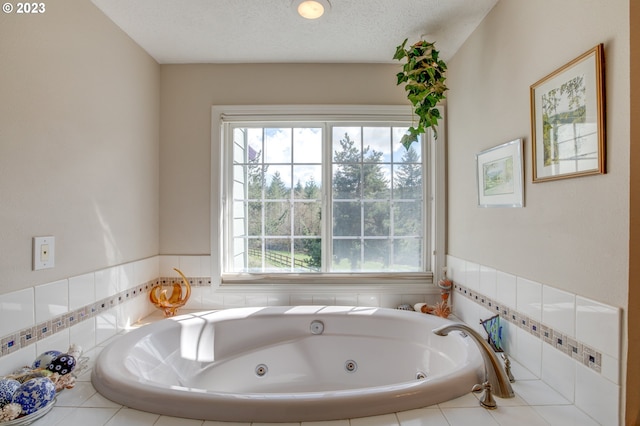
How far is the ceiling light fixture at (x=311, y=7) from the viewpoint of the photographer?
1.55 meters

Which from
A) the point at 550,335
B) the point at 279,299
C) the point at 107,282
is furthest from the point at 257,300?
the point at 550,335

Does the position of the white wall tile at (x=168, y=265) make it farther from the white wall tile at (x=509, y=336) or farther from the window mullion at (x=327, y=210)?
the white wall tile at (x=509, y=336)

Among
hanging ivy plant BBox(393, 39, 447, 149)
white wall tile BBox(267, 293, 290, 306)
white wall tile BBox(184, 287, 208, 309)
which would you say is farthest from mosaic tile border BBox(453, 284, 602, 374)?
white wall tile BBox(184, 287, 208, 309)

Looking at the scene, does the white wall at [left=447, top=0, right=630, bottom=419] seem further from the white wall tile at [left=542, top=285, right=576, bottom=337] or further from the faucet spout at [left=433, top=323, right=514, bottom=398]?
the faucet spout at [left=433, top=323, right=514, bottom=398]

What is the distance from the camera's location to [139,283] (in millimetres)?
1977

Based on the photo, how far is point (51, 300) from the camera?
1.32 meters

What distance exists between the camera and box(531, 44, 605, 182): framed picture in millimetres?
1011

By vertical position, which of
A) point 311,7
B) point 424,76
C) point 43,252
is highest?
point 311,7

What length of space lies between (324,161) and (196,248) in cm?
107

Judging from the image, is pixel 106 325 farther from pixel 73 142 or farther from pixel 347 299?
pixel 347 299

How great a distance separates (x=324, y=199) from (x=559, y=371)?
1.53 metres

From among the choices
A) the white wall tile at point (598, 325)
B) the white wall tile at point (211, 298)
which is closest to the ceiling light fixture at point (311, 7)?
the white wall tile at point (598, 325)

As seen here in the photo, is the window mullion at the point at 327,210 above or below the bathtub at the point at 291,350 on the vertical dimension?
above

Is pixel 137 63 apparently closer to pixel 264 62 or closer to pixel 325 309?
pixel 264 62
